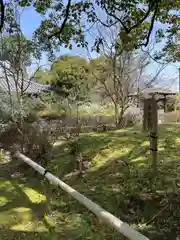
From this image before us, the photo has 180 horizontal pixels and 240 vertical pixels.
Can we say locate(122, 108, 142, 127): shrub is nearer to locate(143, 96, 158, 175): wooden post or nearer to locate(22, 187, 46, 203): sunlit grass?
locate(143, 96, 158, 175): wooden post

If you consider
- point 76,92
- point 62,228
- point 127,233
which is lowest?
point 62,228

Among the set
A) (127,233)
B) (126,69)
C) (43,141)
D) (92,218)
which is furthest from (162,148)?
(126,69)

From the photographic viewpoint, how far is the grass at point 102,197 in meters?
3.42

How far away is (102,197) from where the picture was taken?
4.38 metres

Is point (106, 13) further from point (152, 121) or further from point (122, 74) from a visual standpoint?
point (122, 74)

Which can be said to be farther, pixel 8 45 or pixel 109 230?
pixel 8 45

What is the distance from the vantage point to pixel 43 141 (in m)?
7.39

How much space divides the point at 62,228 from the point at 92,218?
15.2 inches

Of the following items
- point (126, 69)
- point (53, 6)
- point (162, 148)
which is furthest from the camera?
point (126, 69)

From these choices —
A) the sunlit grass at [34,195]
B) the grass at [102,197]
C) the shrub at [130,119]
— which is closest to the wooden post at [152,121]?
the grass at [102,197]

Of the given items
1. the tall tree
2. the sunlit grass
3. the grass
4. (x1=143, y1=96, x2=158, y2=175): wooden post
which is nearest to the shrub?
the tall tree

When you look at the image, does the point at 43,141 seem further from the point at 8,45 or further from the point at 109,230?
the point at 109,230

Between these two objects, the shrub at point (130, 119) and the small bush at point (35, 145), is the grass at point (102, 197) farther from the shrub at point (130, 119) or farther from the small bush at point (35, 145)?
the shrub at point (130, 119)

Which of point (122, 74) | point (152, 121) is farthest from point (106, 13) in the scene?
point (122, 74)
